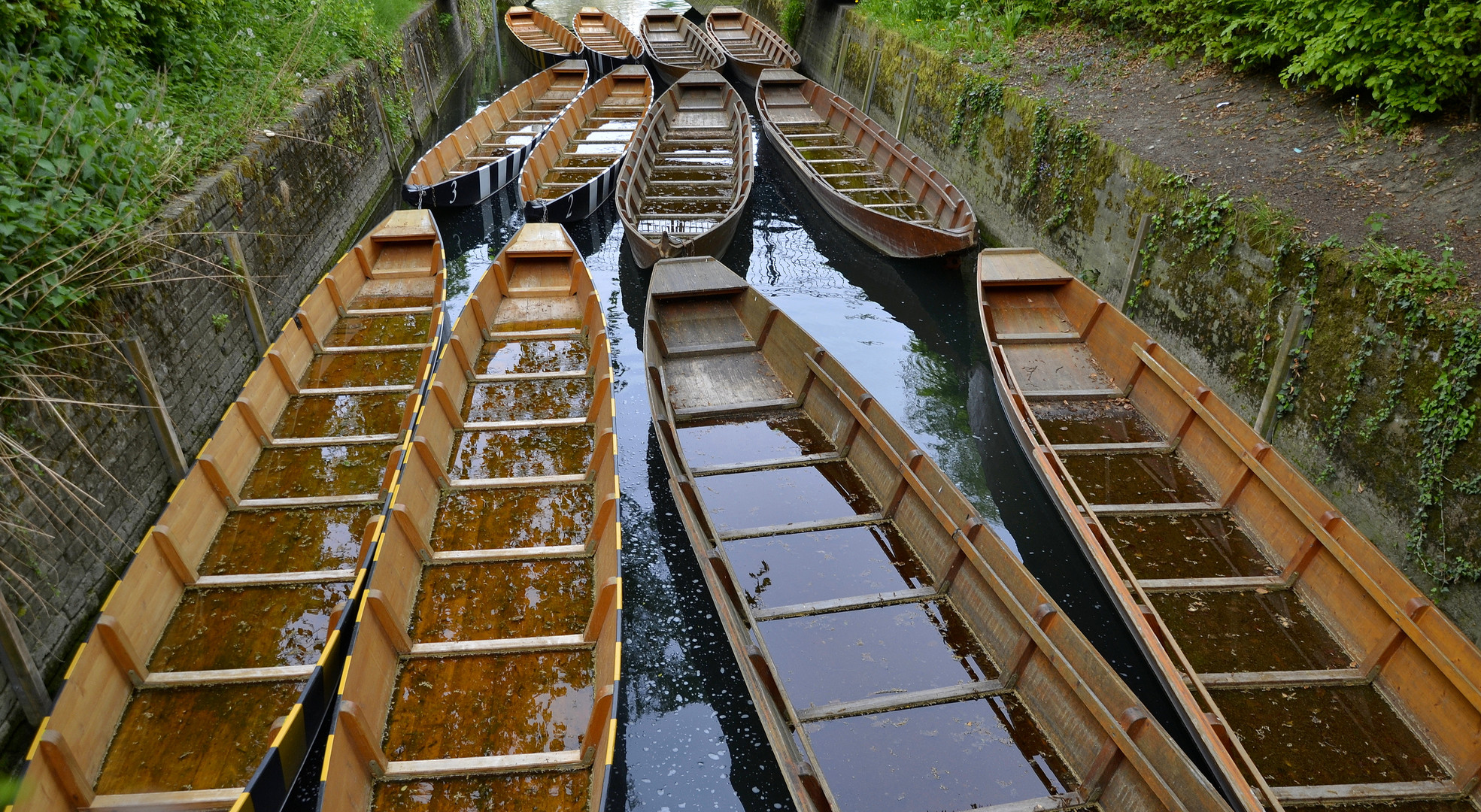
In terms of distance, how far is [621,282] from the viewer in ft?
49.5

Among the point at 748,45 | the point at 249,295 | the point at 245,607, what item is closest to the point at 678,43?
the point at 748,45

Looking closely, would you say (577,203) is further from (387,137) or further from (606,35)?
(606,35)

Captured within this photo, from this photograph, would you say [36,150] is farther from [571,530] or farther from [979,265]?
[979,265]

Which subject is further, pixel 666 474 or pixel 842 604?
pixel 666 474

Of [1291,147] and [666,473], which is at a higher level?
[1291,147]

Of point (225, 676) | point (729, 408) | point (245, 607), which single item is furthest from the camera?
point (729, 408)

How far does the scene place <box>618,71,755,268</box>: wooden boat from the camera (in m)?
13.1

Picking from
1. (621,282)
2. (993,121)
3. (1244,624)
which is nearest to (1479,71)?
(1244,624)

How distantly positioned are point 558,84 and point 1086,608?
71.1 feet

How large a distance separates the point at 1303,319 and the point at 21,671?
12.3 metres

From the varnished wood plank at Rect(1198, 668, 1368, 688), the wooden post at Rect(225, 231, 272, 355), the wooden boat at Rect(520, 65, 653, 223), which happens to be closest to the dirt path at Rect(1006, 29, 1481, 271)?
the varnished wood plank at Rect(1198, 668, 1368, 688)

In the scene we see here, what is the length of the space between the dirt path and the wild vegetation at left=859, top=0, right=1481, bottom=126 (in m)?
0.31

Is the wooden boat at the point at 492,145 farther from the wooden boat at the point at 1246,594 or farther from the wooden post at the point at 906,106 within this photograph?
the wooden boat at the point at 1246,594

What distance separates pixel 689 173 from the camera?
17.0 metres
